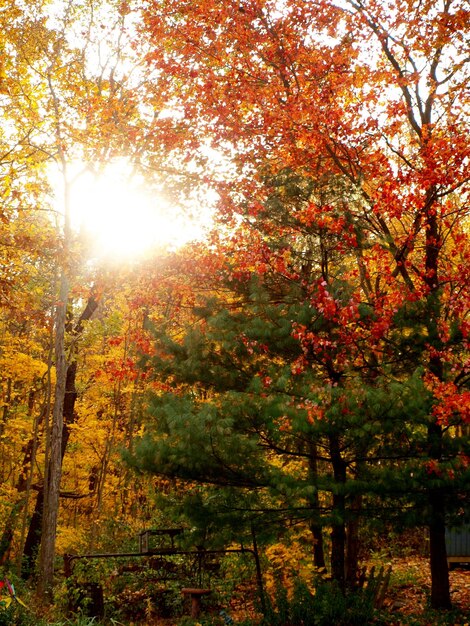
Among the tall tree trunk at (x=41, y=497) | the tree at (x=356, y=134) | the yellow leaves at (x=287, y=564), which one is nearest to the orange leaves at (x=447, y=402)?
the tree at (x=356, y=134)

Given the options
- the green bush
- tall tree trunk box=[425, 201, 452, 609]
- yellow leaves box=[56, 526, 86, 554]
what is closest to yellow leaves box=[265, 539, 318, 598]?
tall tree trunk box=[425, 201, 452, 609]

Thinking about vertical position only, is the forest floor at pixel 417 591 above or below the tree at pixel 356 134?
below

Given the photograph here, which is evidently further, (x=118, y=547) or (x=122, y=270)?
(x=118, y=547)

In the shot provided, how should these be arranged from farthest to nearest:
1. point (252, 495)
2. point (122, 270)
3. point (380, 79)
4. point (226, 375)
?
point (122, 270)
point (380, 79)
point (226, 375)
point (252, 495)

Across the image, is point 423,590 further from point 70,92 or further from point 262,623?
point 70,92

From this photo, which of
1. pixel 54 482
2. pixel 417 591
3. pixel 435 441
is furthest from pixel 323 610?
pixel 54 482

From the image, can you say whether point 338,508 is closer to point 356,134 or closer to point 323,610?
point 323,610

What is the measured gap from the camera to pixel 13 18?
1298 cm

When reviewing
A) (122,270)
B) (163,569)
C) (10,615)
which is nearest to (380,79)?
(122,270)

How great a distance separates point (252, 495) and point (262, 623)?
1.68 meters

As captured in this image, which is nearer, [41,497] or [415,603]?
[415,603]

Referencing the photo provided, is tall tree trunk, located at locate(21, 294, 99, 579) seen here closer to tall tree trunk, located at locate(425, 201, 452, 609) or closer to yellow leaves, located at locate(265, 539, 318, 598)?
yellow leaves, located at locate(265, 539, 318, 598)

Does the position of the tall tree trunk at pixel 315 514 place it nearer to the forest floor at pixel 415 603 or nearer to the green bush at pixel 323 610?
the green bush at pixel 323 610

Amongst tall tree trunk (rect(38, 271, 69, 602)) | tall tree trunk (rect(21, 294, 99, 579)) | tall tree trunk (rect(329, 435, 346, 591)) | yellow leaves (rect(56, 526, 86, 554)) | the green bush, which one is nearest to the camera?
the green bush
